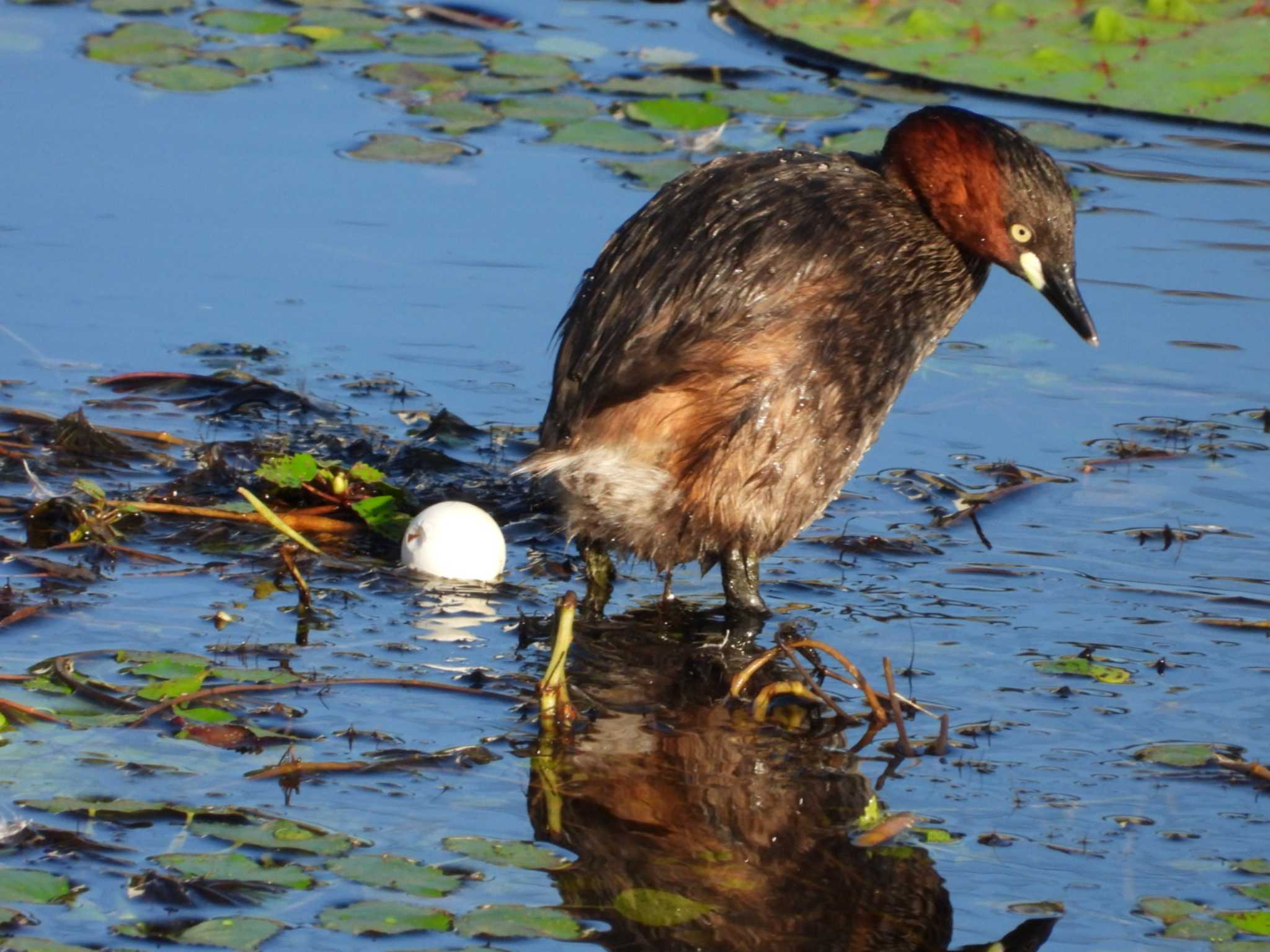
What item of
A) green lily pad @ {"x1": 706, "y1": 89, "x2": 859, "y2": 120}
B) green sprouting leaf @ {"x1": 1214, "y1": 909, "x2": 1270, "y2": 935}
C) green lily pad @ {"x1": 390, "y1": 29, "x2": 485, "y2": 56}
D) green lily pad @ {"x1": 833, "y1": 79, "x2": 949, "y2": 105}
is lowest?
green sprouting leaf @ {"x1": 1214, "y1": 909, "x2": 1270, "y2": 935}

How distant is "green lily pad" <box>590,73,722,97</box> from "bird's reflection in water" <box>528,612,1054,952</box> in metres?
4.84

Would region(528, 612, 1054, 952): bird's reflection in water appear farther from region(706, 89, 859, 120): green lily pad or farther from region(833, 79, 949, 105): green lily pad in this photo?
region(833, 79, 949, 105): green lily pad

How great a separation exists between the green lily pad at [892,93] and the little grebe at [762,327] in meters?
3.95

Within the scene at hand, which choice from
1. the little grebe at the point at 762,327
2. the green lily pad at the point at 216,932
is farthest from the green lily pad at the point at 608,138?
the green lily pad at the point at 216,932

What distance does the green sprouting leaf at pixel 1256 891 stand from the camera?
3496mm

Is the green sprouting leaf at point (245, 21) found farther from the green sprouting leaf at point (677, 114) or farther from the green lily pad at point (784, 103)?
the green lily pad at point (784, 103)

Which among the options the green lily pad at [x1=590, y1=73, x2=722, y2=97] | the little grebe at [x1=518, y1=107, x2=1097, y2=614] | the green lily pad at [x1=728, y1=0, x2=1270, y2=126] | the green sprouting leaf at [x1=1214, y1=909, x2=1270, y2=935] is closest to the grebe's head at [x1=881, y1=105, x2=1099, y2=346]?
the little grebe at [x1=518, y1=107, x2=1097, y2=614]

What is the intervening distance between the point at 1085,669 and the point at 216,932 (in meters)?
2.30

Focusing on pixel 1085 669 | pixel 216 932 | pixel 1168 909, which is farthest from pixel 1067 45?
pixel 216 932

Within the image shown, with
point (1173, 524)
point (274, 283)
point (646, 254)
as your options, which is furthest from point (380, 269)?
point (1173, 524)

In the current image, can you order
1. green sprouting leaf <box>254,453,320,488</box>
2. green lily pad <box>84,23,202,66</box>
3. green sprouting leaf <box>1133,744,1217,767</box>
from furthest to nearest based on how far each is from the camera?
1. green lily pad <box>84,23,202,66</box>
2. green sprouting leaf <box>254,453,320,488</box>
3. green sprouting leaf <box>1133,744,1217,767</box>

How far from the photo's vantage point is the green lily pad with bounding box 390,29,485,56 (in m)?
9.23

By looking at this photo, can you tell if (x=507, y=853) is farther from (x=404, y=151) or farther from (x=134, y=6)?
(x=134, y=6)

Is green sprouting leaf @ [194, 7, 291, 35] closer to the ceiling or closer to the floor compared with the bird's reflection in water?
closer to the ceiling
